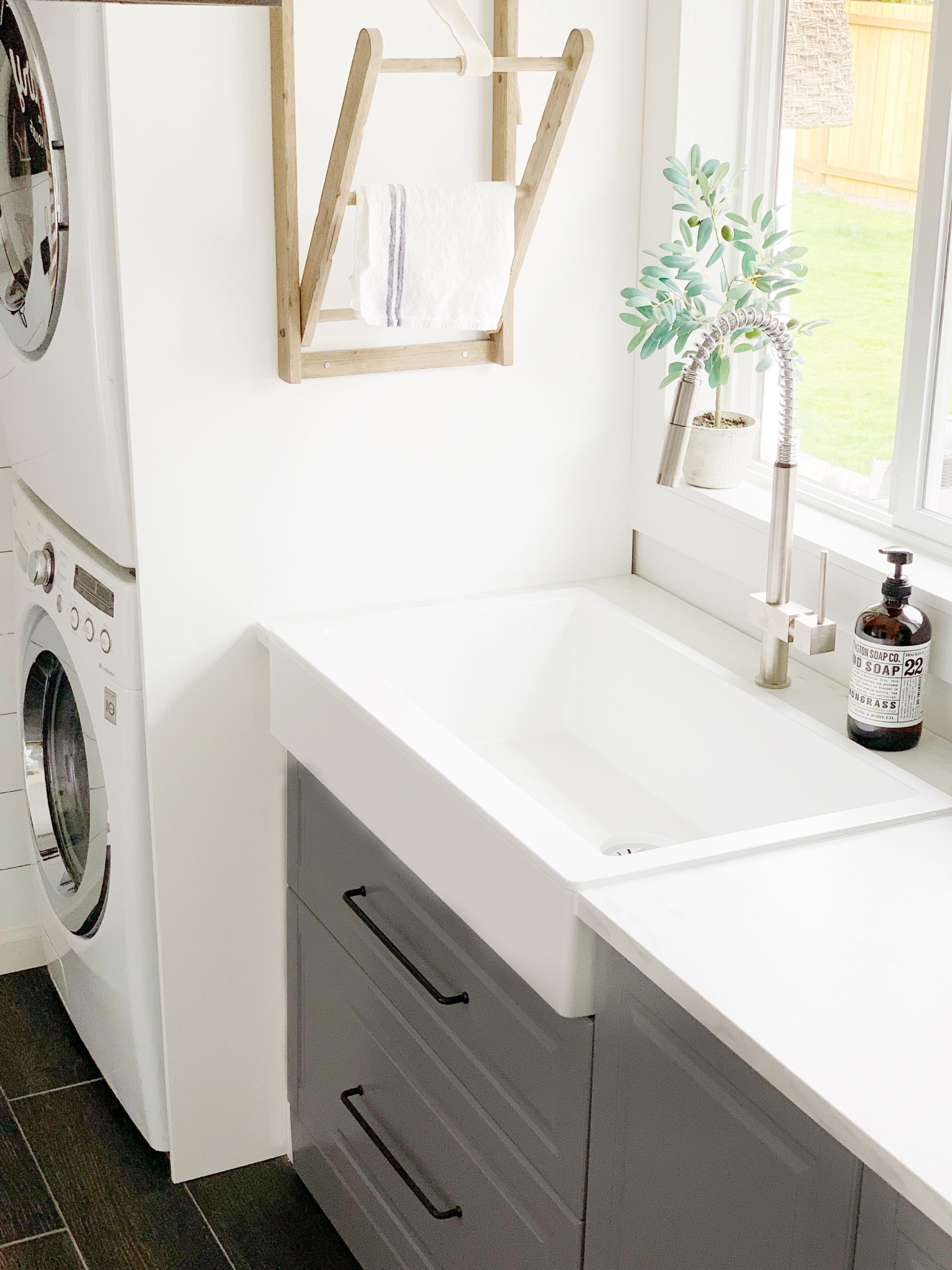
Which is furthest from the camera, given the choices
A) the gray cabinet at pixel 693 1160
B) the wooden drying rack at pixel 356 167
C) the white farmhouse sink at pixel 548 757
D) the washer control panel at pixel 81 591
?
the washer control panel at pixel 81 591

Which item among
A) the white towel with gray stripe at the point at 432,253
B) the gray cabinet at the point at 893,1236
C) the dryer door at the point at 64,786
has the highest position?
the white towel with gray stripe at the point at 432,253

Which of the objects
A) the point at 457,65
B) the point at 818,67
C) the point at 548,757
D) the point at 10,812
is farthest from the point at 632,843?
the point at 10,812

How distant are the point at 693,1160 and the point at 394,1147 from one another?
2.40ft

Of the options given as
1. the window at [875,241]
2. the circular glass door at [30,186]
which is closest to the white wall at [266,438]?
the circular glass door at [30,186]

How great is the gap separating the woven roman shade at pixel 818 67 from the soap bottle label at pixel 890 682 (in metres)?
0.79

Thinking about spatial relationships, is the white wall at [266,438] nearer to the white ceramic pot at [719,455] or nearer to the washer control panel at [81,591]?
the washer control panel at [81,591]

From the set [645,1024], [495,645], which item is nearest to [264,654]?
[495,645]

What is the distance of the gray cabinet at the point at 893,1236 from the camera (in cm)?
102

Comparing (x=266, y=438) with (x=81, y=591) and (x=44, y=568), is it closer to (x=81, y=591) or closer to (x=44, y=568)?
(x=81, y=591)

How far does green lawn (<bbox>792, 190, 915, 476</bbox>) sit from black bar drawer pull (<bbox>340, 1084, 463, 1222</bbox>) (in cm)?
115

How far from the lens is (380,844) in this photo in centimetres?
181

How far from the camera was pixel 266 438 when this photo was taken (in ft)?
6.48

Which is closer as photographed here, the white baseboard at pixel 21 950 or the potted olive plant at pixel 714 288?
the potted olive plant at pixel 714 288

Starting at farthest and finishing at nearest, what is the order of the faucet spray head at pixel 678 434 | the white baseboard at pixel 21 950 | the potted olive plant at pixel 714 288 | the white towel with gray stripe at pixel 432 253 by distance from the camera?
the white baseboard at pixel 21 950
the potted olive plant at pixel 714 288
the white towel with gray stripe at pixel 432 253
the faucet spray head at pixel 678 434
